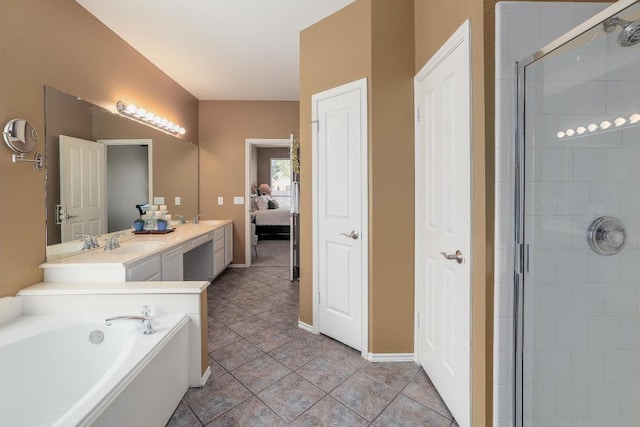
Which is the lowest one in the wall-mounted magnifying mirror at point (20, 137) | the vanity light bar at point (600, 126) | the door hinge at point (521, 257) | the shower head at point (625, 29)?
the door hinge at point (521, 257)

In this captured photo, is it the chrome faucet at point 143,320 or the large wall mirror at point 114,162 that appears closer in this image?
the chrome faucet at point 143,320

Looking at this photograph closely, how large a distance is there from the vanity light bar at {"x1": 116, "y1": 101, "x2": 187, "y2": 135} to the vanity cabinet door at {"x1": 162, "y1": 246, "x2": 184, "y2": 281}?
136cm

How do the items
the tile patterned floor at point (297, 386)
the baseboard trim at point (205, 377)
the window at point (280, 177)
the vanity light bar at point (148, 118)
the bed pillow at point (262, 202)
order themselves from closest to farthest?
the tile patterned floor at point (297, 386)
the baseboard trim at point (205, 377)
the vanity light bar at point (148, 118)
the bed pillow at point (262, 202)
the window at point (280, 177)

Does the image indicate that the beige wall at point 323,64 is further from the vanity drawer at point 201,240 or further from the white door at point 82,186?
the white door at point 82,186

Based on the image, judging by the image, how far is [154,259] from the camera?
2377 mm

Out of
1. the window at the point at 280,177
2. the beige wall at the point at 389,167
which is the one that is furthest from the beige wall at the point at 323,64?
Result: the window at the point at 280,177

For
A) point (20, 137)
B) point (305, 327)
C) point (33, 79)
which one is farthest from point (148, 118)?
point (305, 327)

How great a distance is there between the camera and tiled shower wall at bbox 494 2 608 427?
4.00 feet

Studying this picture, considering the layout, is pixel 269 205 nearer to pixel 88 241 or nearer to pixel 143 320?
pixel 88 241

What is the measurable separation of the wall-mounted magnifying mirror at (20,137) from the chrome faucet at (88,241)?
0.64m

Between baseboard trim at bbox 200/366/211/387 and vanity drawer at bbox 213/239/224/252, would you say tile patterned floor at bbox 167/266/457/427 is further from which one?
vanity drawer at bbox 213/239/224/252

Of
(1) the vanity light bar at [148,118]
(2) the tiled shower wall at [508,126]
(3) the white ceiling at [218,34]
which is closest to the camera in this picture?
(2) the tiled shower wall at [508,126]

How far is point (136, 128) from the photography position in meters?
2.93

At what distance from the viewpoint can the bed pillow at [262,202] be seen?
7484 millimetres
